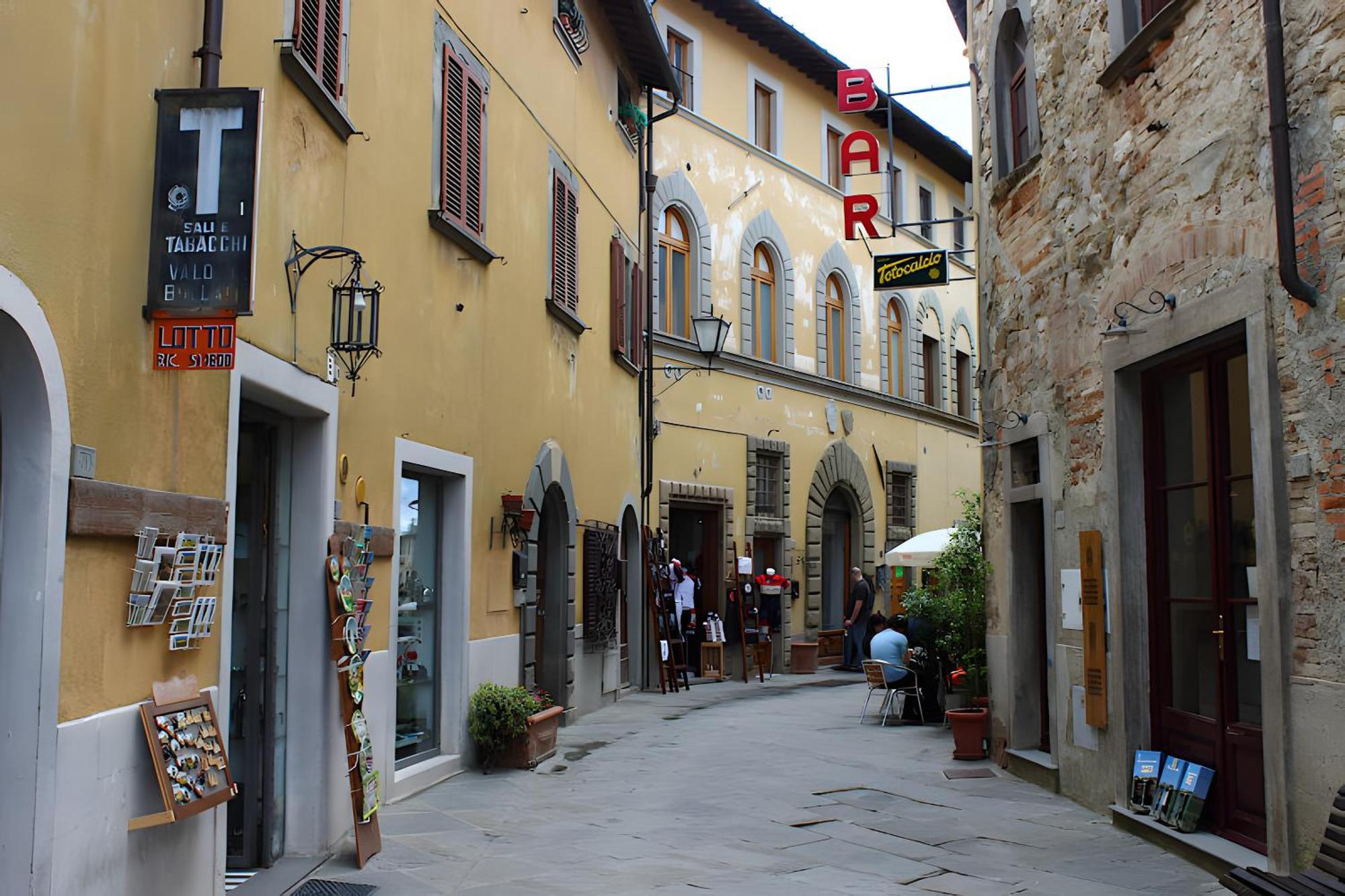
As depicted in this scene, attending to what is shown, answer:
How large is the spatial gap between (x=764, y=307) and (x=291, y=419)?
14769mm

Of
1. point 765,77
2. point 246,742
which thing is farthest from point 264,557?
point 765,77

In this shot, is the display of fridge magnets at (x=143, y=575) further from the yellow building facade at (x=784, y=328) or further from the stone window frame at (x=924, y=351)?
the stone window frame at (x=924, y=351)

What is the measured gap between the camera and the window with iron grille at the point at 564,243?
11.9 meters

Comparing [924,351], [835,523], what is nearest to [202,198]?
[835,523]

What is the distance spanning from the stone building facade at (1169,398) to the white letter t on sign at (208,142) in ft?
14.6

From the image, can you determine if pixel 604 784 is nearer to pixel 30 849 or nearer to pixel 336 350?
pixel 336 350

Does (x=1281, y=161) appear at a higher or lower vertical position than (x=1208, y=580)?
higher

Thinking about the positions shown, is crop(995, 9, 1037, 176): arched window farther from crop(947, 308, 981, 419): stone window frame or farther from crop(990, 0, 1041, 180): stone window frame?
crop(947, 308, 981, 419): stone window frame

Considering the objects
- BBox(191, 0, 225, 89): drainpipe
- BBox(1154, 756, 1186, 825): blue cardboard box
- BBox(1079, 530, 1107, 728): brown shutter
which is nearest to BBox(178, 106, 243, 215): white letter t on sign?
BBox(191, 0, 225, 89): drainpipe

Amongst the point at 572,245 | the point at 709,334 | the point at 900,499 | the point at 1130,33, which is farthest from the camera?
the point at 900,499

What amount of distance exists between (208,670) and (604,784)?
432cm

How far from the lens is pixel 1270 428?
601 centimetres

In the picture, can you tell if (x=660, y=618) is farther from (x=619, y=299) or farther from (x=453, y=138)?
(x=453, y=138)

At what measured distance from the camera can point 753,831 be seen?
7.63 metres
